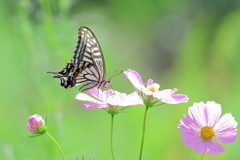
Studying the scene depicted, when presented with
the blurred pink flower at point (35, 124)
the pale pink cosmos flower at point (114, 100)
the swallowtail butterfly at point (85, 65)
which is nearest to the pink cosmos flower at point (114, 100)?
the pale pink cosmos flower at point (114, 100)

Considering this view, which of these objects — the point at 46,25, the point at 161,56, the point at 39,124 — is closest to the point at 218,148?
the point at 39,124

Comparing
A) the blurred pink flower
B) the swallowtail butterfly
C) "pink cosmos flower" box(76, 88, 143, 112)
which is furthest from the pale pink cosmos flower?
the swallowtail butterfly

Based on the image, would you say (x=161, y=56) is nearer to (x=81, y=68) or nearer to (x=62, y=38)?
(x=62, y=38)

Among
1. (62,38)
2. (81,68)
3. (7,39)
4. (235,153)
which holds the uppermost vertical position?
(7,39)

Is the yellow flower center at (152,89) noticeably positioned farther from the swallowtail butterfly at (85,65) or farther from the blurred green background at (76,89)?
the blurred green background at (76,89)

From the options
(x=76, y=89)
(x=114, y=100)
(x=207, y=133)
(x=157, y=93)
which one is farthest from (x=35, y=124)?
(x=76, y=89)

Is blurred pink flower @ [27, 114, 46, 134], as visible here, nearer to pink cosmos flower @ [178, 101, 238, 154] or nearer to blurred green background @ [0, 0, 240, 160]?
blurred green background @ [0, 0, 240, 160]

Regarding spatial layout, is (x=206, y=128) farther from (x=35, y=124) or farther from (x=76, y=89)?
(x=76, y=89)
